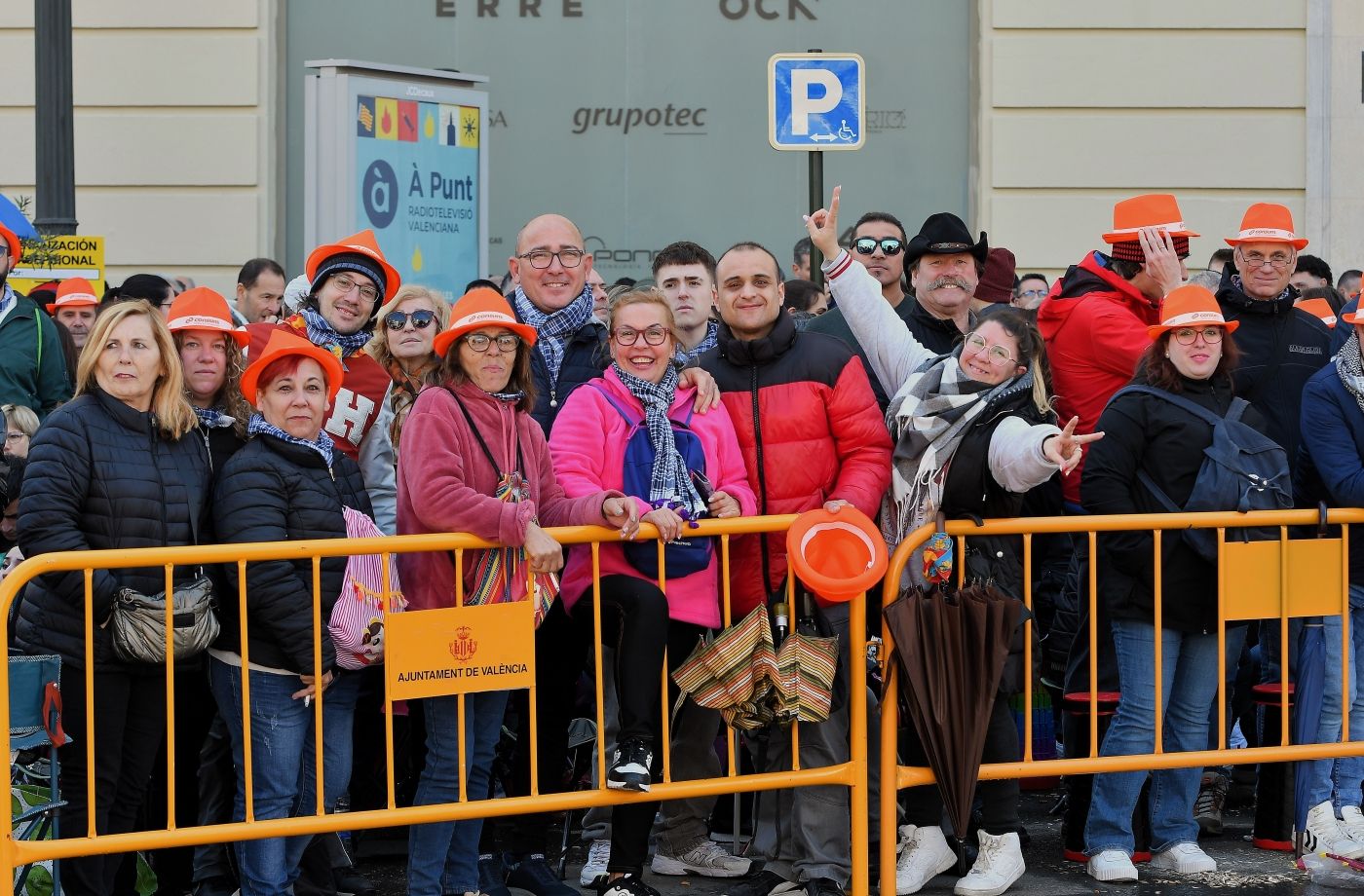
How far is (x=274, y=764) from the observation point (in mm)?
5609

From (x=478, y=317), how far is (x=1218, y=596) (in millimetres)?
2790

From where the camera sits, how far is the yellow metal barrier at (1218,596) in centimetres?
592

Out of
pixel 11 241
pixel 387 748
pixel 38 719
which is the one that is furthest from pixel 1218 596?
pixel 11 241

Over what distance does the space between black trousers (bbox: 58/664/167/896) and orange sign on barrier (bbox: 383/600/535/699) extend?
811 millimetres

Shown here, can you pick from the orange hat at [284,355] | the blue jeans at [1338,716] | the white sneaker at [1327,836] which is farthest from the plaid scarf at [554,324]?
the white sneaker at [1327,836]

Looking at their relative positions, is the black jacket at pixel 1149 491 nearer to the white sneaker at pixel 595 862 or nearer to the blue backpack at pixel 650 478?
the blue backpack at pixel 650 478

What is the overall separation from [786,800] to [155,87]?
854cm

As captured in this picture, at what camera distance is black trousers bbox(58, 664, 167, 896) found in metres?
5.57

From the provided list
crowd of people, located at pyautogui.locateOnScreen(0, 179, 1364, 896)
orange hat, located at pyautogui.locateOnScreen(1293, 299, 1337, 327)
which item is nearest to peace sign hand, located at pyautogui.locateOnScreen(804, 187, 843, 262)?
crowd of people, located at pyautogui.locateOnScreen(0, 179, 1364, 896)

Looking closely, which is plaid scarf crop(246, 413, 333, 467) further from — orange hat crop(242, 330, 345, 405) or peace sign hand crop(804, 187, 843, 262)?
peace sign hand crop(804, 187, 843, 262)

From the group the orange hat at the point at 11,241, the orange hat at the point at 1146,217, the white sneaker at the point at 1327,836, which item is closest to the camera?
the white sneaker at the point at 1327,836

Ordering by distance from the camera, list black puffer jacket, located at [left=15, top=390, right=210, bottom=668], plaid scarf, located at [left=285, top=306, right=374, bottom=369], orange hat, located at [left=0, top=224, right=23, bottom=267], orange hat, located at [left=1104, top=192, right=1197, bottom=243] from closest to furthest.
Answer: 1. black puffer jacket, located at [left=15, top=390, right=210, bottom=668]
2. plaid scarf, located at [left=285, top=306, right=374, bottom=369]
3. orange hat, located at [left=1104, top=192, right=1197, bottom=243]
4. orange hat, located at [left=0, top=224, right=23, bottom=267]

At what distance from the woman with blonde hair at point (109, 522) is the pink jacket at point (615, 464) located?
1.23 meters

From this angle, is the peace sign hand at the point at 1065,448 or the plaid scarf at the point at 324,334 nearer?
the peace sign hand at the point at 1065,448
